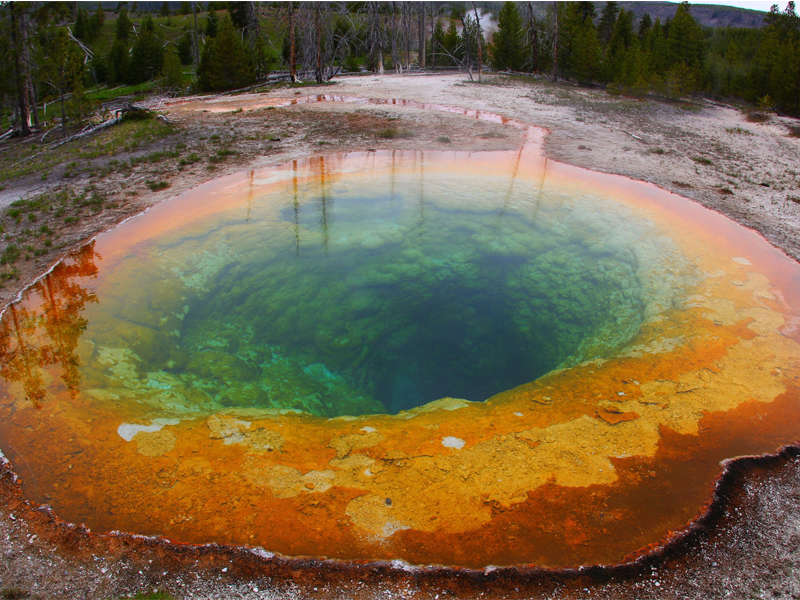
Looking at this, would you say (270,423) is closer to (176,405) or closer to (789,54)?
(176,405)

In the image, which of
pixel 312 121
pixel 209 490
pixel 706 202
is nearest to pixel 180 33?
pixel 312 121

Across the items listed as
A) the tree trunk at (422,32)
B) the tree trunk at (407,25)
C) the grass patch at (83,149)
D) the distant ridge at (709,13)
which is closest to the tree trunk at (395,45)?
the tree trunk at (407,25)

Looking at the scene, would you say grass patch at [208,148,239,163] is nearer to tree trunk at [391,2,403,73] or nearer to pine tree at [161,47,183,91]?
pine tree at [161,47,183,91]

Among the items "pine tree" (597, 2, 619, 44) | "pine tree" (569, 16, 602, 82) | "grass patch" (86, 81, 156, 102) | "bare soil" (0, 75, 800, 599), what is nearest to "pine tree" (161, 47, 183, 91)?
"bare soil" (0, 75, 800, 599)

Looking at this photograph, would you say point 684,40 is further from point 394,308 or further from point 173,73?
point 394,308

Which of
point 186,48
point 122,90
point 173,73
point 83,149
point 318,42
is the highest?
point 186,48

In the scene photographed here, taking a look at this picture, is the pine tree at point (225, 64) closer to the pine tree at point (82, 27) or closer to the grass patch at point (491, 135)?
the grass patch at point (491, 135)

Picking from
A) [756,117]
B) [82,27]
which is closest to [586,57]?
[756,117]
